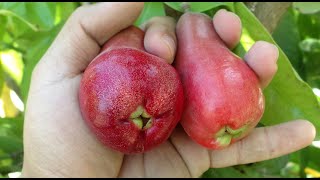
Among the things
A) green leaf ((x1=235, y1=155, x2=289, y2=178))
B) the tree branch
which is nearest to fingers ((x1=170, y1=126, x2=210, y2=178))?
green leaf ((x1=235, y1=155, x2=289, y2=178))

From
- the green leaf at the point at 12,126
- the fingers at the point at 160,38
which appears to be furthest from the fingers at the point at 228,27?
the green leaf at the point at 12,126

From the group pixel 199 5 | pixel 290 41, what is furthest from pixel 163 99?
pixel 290 41

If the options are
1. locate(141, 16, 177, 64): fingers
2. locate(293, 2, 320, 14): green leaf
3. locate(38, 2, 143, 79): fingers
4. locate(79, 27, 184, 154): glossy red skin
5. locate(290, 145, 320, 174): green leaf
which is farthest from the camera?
locate(290, 145, 320, 174): green leaf

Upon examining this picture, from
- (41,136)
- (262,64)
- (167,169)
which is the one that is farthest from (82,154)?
(262,64)

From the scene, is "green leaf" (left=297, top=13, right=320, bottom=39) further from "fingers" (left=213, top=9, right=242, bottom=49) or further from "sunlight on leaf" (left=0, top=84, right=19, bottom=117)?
"sunlight on leaf" (left=0, top=84, right=19, bottom=117)

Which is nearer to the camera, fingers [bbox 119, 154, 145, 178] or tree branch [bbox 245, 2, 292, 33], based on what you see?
fingers [bbox 119, 154, 145, 178]

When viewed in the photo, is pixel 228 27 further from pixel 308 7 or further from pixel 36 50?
pixel 36 50
